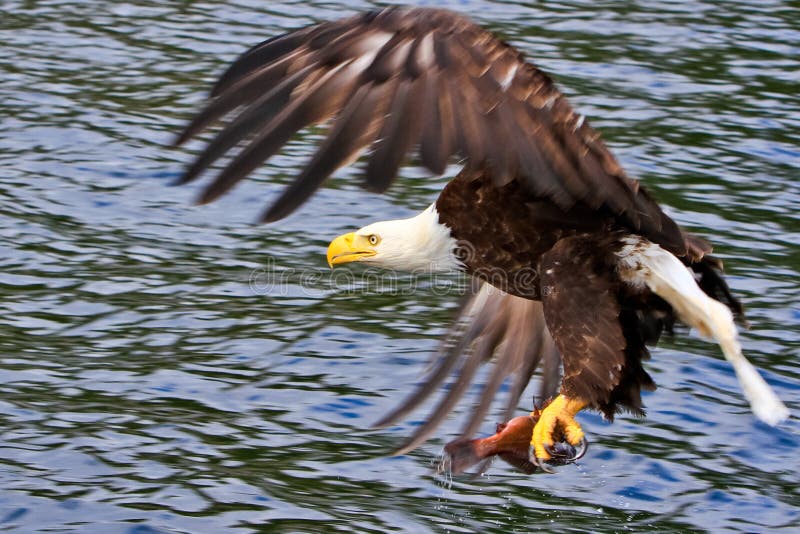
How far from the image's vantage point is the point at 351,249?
6180 mm

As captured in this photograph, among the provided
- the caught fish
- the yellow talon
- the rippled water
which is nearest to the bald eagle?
the yellow talon

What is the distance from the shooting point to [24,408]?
21.9 feet

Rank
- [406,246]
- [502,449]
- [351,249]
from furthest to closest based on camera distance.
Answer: [351,249] → [406,246] → [502,449]

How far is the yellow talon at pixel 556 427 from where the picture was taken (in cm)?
565

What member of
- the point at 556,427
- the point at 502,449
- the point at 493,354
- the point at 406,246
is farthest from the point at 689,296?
the point at 493,354

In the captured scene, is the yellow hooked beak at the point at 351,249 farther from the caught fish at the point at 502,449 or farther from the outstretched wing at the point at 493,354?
the caught fish at the point at 502,449

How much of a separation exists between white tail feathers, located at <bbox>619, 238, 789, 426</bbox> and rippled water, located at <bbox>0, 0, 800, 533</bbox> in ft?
1.90

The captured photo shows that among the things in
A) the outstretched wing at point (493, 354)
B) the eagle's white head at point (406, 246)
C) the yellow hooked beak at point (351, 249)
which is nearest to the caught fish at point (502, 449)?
the outstretched wing at point (493, 354)

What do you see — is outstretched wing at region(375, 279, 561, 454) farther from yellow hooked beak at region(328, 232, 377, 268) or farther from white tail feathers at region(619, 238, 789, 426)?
white tail feathers at region(619, 238, 789, 426)

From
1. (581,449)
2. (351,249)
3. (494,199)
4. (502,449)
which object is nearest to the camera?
(494,199)

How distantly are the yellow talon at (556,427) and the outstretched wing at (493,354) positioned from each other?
79 centimetres

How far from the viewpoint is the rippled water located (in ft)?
19.7

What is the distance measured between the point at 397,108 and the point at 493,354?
94.1 inches

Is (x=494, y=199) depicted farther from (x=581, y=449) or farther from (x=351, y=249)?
(x=581, y=449)
